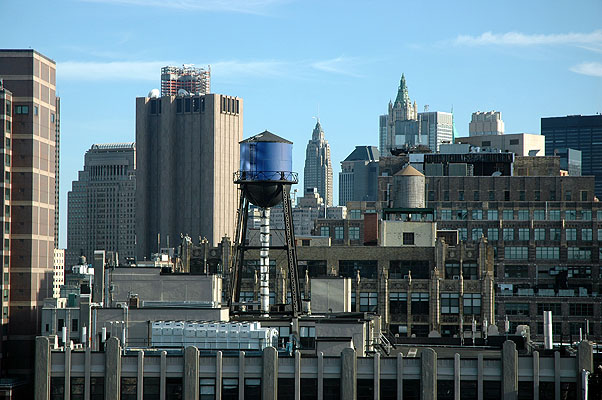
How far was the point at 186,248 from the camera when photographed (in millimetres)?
147625

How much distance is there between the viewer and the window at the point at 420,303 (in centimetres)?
13725

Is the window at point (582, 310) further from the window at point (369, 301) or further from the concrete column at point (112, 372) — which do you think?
the concrete column at point (112, 372)

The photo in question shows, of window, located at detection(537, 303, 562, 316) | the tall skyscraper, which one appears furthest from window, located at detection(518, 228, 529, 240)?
the tall skyscraper

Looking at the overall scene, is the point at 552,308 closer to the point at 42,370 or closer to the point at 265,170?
the point at 265,170

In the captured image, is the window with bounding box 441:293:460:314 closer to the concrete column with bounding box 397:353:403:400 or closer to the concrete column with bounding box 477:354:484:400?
the concrete column with bounding box 477:354:484:400

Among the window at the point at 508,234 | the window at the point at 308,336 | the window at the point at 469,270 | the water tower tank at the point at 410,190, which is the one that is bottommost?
the window at the point at 308,336

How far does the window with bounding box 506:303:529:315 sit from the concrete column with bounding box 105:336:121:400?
105534 mm

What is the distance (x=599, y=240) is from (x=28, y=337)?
94.4m

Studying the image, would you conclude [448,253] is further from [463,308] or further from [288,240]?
[288,240]

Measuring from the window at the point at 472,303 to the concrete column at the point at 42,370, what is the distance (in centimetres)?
6922

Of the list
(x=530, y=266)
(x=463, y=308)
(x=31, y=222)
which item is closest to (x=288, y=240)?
(x=31, y=222)

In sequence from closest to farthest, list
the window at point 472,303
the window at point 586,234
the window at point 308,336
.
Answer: the window at point 308,336 → the window at point 472,303 → the window at point 586,234

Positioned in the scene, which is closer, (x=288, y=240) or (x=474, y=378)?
(x=474, y=378)

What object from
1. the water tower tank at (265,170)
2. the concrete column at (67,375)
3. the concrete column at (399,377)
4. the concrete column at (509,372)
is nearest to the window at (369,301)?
the water tower tank at (265,170)
